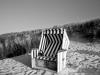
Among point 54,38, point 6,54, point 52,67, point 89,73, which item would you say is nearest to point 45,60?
point 52,67

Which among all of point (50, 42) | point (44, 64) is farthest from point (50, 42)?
point (44, 64)

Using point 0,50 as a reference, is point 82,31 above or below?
above

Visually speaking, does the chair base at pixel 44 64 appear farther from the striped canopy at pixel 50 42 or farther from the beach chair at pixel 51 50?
the striped canopy at pixel 50 42

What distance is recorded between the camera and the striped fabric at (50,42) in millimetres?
3434

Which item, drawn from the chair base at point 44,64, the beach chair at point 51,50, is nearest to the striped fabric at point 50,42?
the beach chair at point 51,50

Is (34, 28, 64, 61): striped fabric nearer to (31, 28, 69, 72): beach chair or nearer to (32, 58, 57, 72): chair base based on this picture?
(31, 28, 69, 72): beach chair

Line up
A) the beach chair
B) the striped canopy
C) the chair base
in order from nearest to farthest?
the beach chair → the chair base → the striped canopy

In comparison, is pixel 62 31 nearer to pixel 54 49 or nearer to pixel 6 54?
pixel 54 49

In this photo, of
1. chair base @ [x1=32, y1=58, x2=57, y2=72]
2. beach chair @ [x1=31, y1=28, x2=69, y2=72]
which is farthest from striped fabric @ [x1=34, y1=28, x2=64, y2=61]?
chair base @ [x1=32, y1=58, x2=57, y2=72]

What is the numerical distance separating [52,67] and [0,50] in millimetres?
6009

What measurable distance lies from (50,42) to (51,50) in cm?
42

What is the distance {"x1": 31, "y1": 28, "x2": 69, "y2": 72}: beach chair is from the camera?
9.04 feet

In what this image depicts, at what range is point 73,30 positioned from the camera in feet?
39.2

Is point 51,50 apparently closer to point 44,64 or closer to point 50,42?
point 50,42
